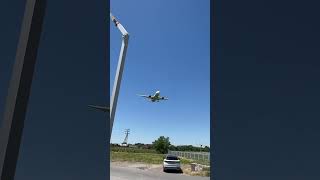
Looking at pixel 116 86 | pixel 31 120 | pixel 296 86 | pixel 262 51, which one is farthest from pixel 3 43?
pixel 116 86

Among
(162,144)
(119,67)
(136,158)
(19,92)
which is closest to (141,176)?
(119,67)

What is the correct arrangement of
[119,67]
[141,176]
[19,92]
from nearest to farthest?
[19,92]
[119,67]
[141,176]

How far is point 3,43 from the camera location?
8.81 ft

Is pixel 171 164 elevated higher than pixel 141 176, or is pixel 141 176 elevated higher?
pixel 171 164

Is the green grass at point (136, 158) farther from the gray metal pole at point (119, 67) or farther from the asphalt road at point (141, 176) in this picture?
the gray metal pole at point (119, 67)

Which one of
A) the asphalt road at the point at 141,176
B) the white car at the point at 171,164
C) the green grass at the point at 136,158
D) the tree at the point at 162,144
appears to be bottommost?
the asphalt road at the point at 141,176

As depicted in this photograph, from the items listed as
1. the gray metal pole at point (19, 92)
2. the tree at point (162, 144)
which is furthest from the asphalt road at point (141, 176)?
the tree at point (162, 144)

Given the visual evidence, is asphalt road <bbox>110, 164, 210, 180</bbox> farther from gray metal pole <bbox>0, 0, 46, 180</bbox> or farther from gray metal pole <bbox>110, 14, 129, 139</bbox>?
gray metal pole <bbox>0, 0, 46, 180</bbox>

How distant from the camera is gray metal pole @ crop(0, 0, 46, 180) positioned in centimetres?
170

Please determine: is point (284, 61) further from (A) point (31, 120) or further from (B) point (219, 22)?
(A) point (31, 120)

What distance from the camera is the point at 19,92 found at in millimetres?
1769

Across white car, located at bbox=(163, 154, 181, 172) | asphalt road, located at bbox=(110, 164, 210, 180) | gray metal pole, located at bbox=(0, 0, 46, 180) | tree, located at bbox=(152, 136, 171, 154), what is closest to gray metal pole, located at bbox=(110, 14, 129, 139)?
gray metal pole, located at bbox=(0, 0, 46, 180)

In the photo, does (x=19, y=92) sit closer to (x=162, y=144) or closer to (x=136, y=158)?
(x=136, y=158)

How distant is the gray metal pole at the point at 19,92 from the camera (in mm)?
1703
